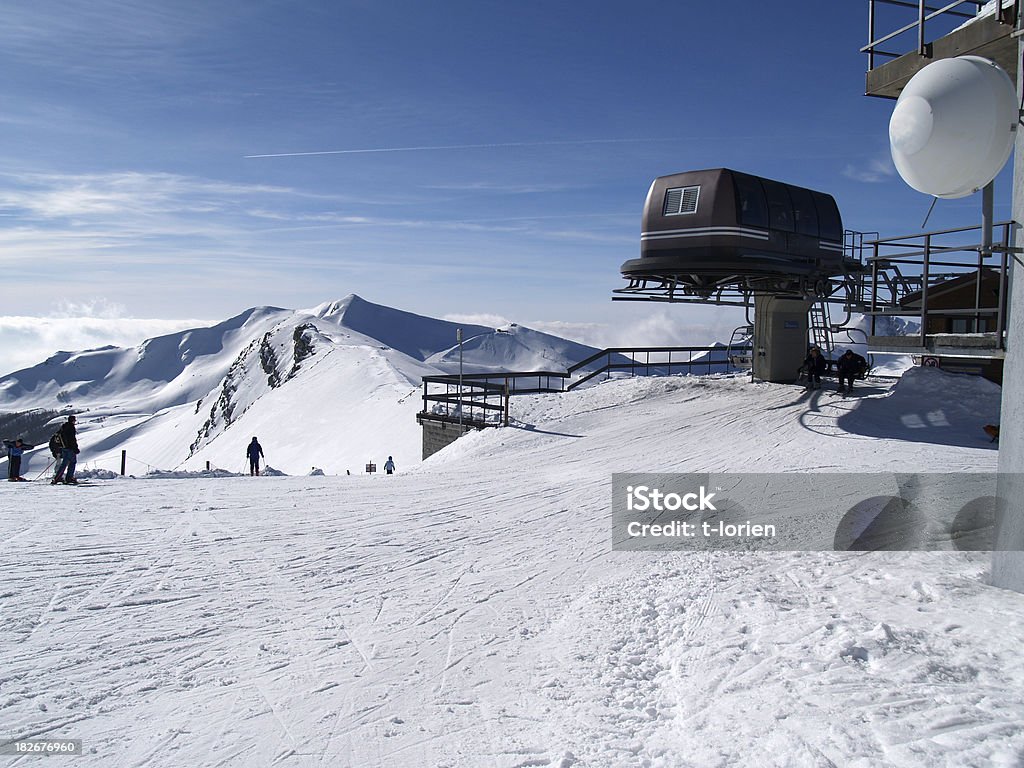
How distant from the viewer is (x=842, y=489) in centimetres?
1022

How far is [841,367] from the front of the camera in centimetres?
1838

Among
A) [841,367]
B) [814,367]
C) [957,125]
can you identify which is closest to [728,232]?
[814,367]

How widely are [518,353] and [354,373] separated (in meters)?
122

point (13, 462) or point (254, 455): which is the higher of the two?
point (13, 462)

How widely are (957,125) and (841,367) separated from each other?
13.4 metres

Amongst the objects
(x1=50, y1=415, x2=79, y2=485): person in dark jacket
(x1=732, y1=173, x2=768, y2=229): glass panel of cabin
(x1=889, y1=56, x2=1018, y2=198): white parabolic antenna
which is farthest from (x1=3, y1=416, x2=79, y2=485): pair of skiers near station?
(x1=732, y1=173, x2=768, y2=229): glass panel of cabin

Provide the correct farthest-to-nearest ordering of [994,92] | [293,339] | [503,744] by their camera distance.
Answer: [293,339] → [994,92] → [503,744]

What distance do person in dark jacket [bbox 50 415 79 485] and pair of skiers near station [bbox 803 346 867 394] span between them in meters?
18.5

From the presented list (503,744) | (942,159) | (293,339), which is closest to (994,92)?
(942,159)

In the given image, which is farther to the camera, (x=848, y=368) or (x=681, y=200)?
(x=848, y=368)

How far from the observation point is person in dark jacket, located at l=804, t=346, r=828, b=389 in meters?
19.0

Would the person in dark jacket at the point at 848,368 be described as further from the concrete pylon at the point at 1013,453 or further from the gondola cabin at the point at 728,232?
the concrete pylon at the point at 1013,453

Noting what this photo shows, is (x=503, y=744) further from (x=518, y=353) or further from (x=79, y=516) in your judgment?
(x=518, y=353)

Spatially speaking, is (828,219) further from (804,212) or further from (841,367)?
(841,367)
